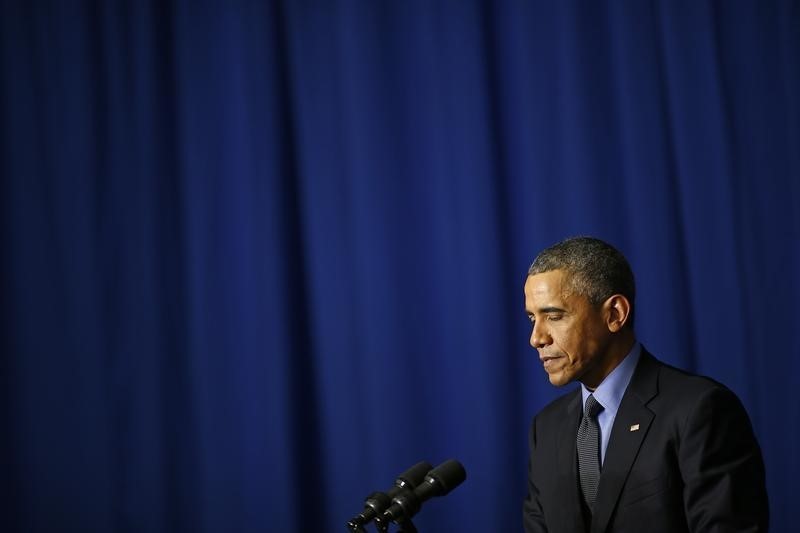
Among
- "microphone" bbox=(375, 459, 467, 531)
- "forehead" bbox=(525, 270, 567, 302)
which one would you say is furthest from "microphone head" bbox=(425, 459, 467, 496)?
"forehead" bbox=(525, 270, 567, 302)

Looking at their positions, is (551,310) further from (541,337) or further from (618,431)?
(618,431)

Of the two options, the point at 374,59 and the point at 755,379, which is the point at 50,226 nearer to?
the point at 374,59

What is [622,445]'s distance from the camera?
89.7 inches

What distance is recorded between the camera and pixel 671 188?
12.4ft

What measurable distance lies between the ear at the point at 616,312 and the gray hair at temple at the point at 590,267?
2 centimetres

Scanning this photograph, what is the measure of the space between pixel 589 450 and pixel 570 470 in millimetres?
79

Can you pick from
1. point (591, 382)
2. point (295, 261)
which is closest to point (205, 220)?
point (295, 261)

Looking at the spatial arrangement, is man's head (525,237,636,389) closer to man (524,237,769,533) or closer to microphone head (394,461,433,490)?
man (524,237,769,533)

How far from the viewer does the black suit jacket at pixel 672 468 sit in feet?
6.89

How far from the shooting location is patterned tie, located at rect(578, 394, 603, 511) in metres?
2.36

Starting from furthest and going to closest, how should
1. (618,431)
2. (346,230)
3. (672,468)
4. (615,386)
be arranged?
(346,230) < (615,386) < (618,431) < (672,468)

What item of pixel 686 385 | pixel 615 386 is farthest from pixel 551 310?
pixel 686 385

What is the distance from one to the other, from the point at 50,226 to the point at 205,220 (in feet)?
2.23

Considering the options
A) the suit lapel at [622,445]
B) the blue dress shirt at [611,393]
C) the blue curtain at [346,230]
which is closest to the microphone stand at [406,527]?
the suit lapel at [622,445]
